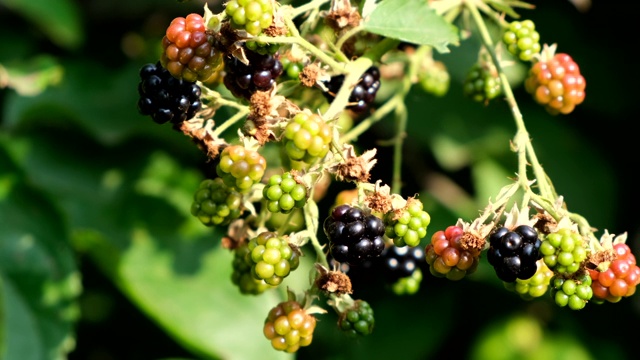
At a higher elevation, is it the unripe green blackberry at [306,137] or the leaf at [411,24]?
the leaf at [411,24]

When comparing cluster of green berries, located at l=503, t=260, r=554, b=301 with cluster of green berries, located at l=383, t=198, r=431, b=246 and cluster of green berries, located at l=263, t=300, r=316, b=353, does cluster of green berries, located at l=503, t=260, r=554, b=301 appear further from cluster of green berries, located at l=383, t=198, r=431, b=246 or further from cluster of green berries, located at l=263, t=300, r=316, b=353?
cluster of green berries, located at l=263, t=300, r=316, b=353

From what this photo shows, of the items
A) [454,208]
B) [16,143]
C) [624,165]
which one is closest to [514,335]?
[454,208]

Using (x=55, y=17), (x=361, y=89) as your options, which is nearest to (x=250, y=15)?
(x=361, y=89)

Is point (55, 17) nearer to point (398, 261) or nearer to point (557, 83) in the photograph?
point (398, 261)

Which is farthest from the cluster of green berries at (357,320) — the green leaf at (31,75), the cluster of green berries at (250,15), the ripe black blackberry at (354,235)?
the green leaf at (31,75)

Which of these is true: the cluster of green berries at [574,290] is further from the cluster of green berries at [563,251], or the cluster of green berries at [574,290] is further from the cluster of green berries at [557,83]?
the cluster of green berries at [557,83]

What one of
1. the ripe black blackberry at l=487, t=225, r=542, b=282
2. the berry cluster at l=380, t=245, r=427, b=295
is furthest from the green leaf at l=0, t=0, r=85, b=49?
the ripe black blackberry at l=487, t=225, r=542, b=282

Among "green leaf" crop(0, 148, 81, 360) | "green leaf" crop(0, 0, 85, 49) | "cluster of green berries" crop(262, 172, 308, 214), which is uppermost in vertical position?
"cluster of green berries" crop(262, 172, 308, 214)

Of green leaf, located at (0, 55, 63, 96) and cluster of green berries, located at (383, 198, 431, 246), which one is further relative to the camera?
green leaf, located at (0, 55, 63, 96)
